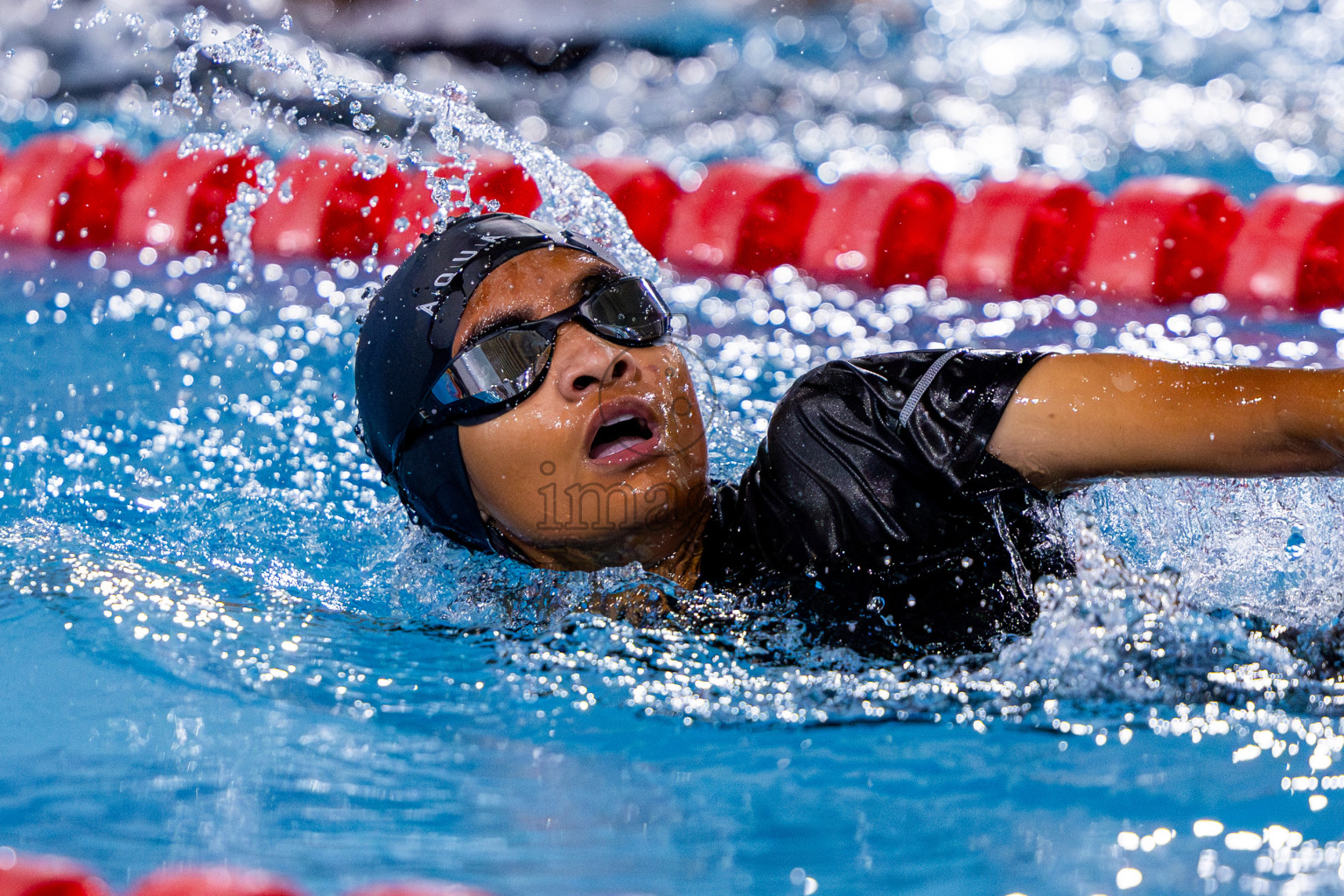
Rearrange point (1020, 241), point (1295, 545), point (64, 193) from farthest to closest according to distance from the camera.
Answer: point (64, 193) < point (1020, 241) < point (1295, 545)

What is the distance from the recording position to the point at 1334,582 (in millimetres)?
1972

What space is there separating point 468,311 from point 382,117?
12.7ft

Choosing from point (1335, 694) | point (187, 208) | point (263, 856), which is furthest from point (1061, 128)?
point (263, 856)

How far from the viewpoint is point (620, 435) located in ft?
5.73

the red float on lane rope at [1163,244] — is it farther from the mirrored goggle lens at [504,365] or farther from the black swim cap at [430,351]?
the mirrored goggle lens at [504,365]

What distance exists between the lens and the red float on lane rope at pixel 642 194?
12.4 ft

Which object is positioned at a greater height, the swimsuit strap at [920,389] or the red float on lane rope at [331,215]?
the red float on lane rope at [331,215]

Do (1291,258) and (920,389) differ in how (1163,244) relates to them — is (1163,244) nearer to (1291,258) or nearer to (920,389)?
(1291,258)

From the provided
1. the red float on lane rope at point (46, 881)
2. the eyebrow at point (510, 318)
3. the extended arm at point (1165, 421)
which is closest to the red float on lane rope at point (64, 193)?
the eyebrow at point (510, 318)

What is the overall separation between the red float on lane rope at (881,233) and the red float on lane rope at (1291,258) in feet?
2.45

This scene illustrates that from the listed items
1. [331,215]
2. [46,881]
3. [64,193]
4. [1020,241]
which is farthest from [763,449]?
[64,193]

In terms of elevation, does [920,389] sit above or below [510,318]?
below

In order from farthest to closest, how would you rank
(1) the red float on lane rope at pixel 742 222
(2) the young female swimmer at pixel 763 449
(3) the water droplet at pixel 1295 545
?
(1) the red float on lane rope at pixel 742 222 → (3) the water droplet at pixel 1295 545 → (2) the young female swimmer at pixel 763 449

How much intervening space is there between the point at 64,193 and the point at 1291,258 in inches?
139
